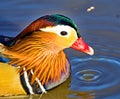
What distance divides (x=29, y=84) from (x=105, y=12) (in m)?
1.53

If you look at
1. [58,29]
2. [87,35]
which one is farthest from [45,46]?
[87,35]

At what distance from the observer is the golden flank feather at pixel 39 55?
A: 14.1 ft

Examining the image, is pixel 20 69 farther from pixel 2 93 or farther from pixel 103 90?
pixel 103 90

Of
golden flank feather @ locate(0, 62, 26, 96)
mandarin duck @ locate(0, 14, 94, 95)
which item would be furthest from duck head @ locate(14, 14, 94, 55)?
golden flank feather @ locate(0, 62, 26, 96)

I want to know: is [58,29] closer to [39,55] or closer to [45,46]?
[45,46]

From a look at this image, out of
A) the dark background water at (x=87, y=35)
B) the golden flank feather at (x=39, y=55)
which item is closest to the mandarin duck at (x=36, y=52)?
the golden flank feather at (x=39, y=55)

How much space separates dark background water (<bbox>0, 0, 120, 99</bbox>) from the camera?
14.8 feet

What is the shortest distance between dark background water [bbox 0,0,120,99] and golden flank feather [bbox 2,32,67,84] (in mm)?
184

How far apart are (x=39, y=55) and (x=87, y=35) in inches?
34.6

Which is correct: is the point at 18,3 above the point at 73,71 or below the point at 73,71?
above

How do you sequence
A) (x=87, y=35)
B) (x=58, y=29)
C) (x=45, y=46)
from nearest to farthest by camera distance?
(x=58, y=29)
(x=45, y=46)
(x=87, y=35)

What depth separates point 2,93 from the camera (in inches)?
172

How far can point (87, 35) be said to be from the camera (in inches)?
202

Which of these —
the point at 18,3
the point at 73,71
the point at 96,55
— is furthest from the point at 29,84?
the point at 18,3
